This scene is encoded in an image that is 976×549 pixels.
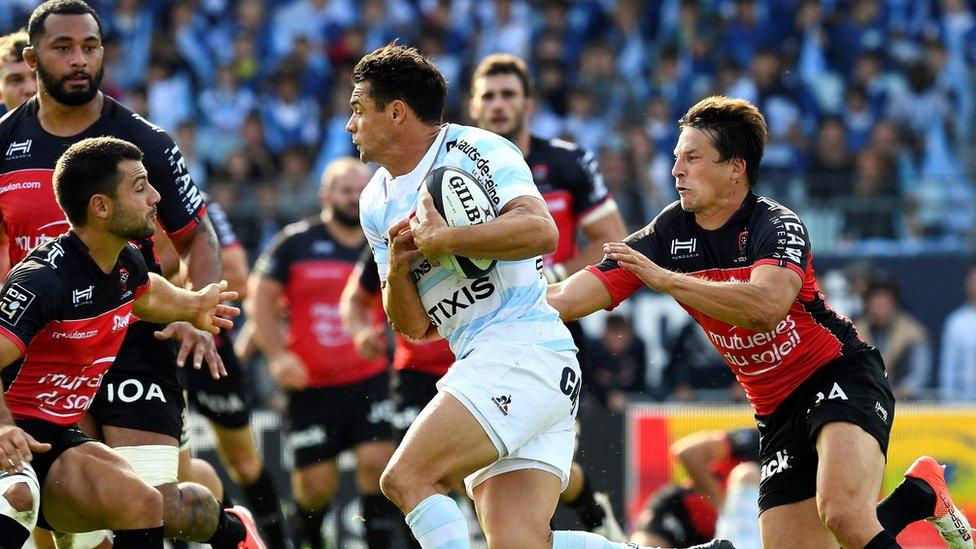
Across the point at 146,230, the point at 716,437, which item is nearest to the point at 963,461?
the point at 716,437

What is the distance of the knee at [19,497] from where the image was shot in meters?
6.01

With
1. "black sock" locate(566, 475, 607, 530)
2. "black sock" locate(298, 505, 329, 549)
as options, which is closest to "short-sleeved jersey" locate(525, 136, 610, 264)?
"black sock" locate(566, 475, 607, 530)

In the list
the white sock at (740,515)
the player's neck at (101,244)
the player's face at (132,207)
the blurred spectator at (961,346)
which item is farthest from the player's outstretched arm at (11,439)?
the blurred spectator at (961,346)

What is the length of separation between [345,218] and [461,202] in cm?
548

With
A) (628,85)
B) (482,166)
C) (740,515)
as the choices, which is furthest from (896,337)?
(482,166)

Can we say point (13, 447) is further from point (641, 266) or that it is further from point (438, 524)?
point (641, 266)

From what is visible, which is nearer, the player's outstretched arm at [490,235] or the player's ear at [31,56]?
the player's outstretched arm at [490,235]

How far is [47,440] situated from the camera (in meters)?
6.37

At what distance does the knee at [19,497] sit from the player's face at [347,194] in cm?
527

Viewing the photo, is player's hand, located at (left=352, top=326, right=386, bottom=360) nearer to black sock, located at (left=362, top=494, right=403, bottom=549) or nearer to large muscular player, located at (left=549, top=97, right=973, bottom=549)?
black sock, located at (left=362, top=494, right=403, bottom=549)

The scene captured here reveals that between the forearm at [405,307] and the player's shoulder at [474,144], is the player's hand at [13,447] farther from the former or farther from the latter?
the player's shoulder at [474,144]

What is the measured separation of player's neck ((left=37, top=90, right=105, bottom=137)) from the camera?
22.8 feet

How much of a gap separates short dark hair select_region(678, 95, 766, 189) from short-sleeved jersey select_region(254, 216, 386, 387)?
477cm

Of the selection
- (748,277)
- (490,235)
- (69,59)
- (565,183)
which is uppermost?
(69,59)
